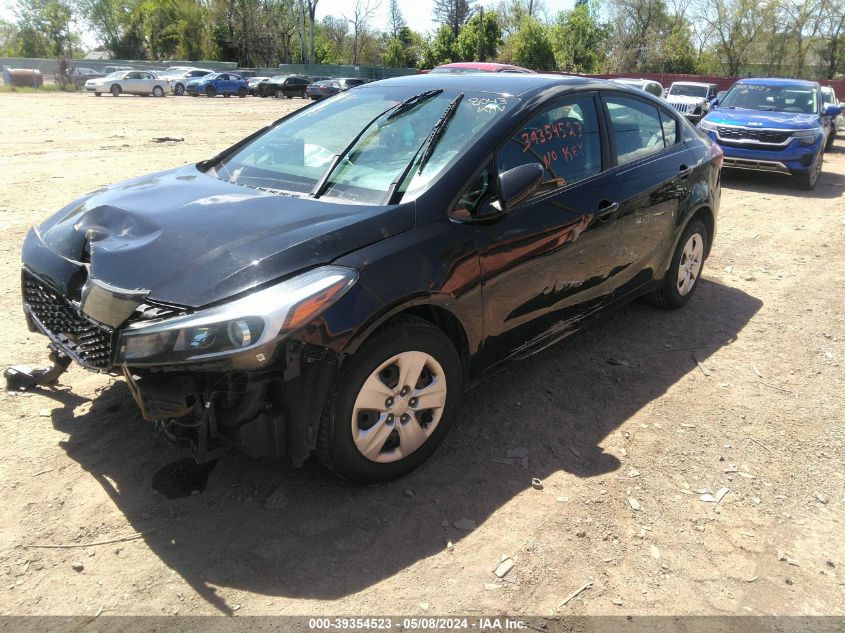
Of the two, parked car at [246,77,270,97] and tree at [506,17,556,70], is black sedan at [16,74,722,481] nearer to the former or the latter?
parked car at [246,77,270,97]

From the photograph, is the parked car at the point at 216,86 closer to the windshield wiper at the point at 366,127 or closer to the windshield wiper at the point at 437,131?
the windshield wiper at the point at 366,127

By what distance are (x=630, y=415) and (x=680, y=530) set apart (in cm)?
100

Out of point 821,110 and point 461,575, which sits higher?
point 821,110

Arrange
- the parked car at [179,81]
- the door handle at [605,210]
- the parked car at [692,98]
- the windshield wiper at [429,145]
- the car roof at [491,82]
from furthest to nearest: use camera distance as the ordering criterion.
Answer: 1. the parked car at [179,81]
2. the parked car at [692,98]
3. the door handle at [605,210]
4. the car roof at [491,82]
5. the windshield wiper at [429,145]

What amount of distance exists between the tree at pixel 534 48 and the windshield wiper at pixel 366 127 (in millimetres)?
57738

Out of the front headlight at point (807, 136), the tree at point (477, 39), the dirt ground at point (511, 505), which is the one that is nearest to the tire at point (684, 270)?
the dirt ground at point (511, 505)

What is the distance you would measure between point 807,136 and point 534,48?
168 ft

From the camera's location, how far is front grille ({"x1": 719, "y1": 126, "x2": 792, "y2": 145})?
10.9 m

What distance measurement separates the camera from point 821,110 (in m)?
12.0

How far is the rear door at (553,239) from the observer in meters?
3.38

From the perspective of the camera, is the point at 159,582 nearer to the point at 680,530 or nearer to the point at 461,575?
the point at 461,575

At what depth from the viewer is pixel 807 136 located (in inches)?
425

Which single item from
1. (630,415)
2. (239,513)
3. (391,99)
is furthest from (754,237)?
(239,513)

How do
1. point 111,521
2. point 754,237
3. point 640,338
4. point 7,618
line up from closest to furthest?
point 7,618 → point 111,521 → point 640,338 → point 754,237
